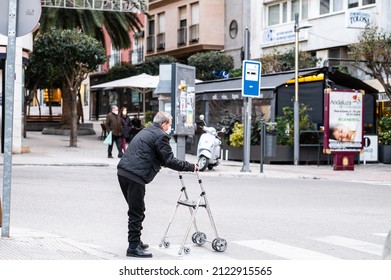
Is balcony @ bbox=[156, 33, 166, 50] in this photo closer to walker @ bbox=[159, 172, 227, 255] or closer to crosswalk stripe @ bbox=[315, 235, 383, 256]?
crosswalk stripe @ bbox=[315, 235, 383, 256]

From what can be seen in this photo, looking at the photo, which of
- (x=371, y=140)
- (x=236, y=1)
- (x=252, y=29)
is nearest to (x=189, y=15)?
(x=236, y=1)

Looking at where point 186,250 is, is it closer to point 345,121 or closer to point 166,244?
point 166,244

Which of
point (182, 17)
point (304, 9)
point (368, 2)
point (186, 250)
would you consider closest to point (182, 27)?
point (182, 17)

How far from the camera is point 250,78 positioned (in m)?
23.9

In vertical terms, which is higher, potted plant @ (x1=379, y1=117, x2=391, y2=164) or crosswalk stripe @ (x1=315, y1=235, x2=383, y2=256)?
potted plant @ (x1=379, y1=117, x2=391, y2=164)

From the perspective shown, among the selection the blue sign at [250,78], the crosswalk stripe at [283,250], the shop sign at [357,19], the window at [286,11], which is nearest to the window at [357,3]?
the shop sign at [357,19]

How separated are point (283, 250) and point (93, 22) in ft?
103

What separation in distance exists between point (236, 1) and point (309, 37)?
8450mm

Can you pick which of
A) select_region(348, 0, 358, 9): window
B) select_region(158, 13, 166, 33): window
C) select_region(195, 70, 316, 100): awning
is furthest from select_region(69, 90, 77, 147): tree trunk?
select_region(158, 13, 166, 33): window

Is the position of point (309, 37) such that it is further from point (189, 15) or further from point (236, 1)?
point (189, 15)

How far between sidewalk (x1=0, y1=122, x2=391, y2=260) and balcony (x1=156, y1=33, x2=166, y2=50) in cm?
1317

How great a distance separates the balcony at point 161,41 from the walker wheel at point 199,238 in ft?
141

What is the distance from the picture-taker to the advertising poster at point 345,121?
2611 cm

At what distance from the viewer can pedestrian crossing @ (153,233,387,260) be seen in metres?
9.68
